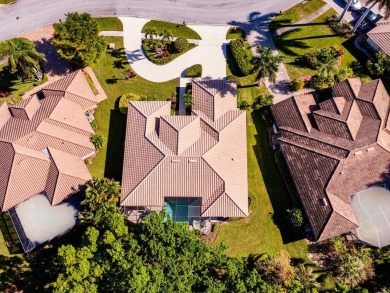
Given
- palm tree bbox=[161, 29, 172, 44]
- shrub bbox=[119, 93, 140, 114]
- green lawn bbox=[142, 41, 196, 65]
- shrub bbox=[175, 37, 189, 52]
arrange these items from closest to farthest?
palm tree bbox=[161, 29, 172, 44], shrub bbox=[119, 93, 140, 114], shrub bbox=[175, 37, 189, 52], green lawn bbox=[142, 41, 196, 65]

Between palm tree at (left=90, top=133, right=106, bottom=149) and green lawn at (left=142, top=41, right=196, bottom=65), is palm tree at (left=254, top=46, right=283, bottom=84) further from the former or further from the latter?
palm tree at (left=90, top=133, right=106, bottom=149)

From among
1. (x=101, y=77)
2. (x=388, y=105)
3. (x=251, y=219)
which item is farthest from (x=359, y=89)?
(x=101, y=77)

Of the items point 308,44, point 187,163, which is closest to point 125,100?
point 187,163

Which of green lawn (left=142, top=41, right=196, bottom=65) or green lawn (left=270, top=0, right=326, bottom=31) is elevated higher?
green lawn (left=270, top=0, right=326, bottom=31)

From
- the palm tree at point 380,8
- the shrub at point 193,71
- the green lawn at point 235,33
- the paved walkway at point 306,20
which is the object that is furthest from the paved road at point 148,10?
the palm tree at point 380,8

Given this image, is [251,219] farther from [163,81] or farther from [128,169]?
[163,81]

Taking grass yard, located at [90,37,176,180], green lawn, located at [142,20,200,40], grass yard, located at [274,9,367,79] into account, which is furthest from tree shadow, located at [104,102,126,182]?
grass yard, located at [274,9,367,79]

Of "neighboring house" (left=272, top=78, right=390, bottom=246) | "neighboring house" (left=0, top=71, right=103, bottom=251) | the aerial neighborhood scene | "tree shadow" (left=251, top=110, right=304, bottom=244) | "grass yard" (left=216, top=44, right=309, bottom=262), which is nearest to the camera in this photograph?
the aerial neighborhood scene

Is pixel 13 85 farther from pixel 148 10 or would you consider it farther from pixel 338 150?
pixel 338 150
